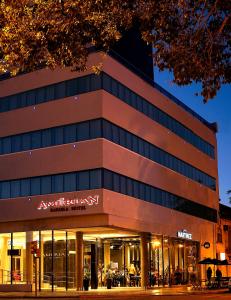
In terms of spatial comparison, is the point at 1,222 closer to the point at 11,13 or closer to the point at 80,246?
the point at 80,246

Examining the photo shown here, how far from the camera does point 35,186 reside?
45.7 m

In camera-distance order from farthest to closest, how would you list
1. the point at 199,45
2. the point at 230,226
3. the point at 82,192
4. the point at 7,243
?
the point at 230,226, the point at 7,243, the point at 82,192, the point at 199,45

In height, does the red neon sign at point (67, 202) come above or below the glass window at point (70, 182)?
below

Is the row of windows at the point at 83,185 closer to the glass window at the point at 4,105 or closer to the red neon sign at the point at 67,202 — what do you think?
the red neon sign at the point at 67,202

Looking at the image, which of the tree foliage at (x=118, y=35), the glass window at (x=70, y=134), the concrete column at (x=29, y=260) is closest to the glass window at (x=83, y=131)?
the glass window at (x=70, y=134)

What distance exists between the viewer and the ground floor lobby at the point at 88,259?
45281 millimetres

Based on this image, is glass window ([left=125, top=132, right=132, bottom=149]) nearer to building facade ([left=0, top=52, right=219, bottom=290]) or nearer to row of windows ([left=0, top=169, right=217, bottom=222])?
building facade ([left=0, top=52, right=219, bottom=290])

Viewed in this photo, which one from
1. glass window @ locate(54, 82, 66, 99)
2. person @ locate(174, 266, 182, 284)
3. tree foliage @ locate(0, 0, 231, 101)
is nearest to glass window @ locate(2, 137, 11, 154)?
glass window @ locate(54, 82, 66, 99)

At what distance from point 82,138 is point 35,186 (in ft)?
17.3

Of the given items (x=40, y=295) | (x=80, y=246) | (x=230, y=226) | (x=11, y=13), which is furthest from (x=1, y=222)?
(x=230, y=226)

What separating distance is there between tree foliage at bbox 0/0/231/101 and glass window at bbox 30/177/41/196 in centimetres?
2695

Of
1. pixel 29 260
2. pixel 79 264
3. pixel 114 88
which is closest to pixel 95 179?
pixel 79 264

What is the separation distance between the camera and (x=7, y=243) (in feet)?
160

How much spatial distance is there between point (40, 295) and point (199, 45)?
26.1 meters
